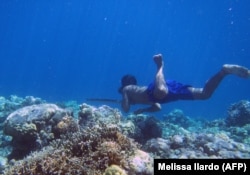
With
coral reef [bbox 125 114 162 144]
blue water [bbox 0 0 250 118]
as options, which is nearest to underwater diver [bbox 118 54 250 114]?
coral reef [bbox 125 114 162 144]

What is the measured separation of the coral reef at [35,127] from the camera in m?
8.38

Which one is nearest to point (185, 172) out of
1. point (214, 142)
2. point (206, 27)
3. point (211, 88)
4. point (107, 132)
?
point (107, 132)

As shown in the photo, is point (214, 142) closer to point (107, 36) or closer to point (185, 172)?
point (185, 172)

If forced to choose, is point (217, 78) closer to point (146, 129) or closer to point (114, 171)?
point (146, 129)

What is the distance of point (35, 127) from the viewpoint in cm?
845

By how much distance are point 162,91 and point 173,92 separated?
78 centimetres

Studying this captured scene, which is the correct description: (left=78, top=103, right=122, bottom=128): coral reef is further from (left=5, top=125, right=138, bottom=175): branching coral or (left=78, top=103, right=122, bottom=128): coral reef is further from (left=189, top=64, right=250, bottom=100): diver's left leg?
(left=189, top=64, right=250, bottom=100): diver's left leg

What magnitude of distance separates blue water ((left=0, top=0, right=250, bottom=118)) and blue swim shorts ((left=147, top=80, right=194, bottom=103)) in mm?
58143

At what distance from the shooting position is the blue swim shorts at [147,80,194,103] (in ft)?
37.6

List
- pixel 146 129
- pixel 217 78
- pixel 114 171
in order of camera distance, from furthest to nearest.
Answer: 1. pixel 217 78
2. pixel 146 129
3. pixel 114 171

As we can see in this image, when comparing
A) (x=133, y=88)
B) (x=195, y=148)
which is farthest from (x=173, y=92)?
(x=195, y=148)

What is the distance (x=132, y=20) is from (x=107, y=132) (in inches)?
4871

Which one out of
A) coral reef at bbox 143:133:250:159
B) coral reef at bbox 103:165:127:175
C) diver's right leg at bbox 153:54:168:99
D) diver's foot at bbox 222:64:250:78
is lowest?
coral reef at bbox 103:165:127:175

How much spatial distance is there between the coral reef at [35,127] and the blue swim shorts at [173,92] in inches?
144
